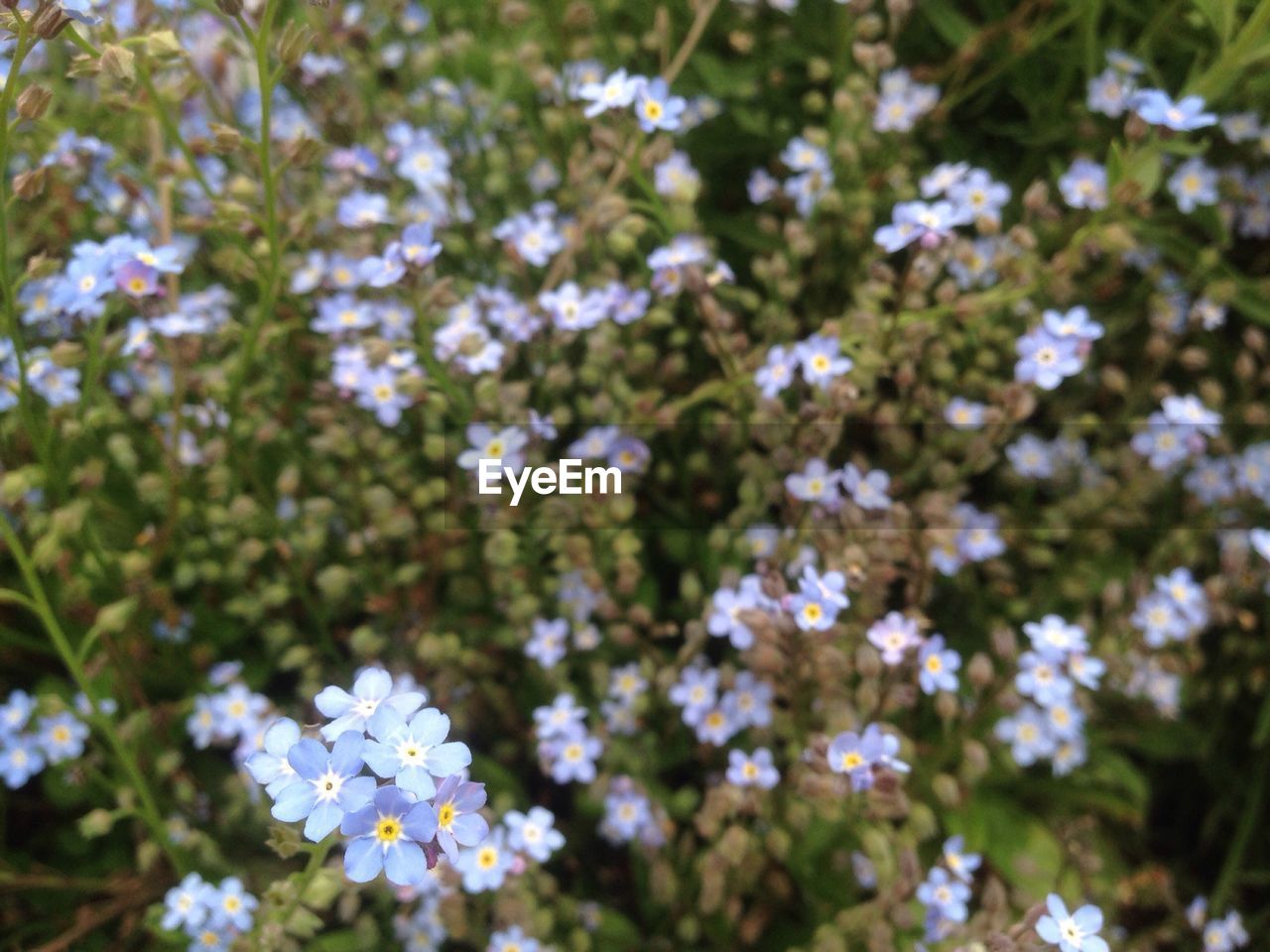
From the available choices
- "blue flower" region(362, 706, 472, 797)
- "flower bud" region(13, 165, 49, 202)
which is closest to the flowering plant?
"flower bud" region(13, 165, 49, 202)

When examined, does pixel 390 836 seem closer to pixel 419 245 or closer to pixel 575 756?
pixel 575 756

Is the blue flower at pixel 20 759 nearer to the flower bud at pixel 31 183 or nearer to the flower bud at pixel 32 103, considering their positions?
the flower bud at pixel 31 183

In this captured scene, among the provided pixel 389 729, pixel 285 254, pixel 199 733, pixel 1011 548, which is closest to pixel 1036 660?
pixel 1011 548

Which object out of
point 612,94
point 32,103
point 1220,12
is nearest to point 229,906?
point 32,103

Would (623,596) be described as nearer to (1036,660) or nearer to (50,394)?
(1036,660)

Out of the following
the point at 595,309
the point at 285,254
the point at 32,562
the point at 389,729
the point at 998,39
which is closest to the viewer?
the point at 389,729

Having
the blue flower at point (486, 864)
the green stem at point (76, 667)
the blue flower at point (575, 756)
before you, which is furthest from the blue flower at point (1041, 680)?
the green stem at point (76, 667)
